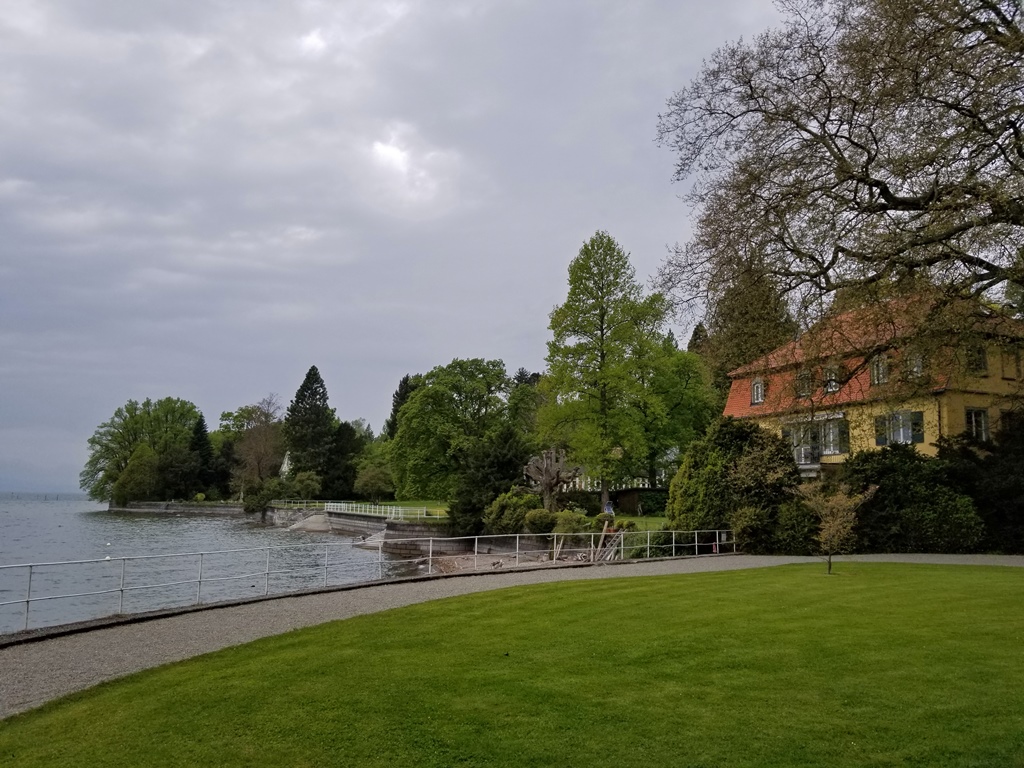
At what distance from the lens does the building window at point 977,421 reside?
28892mm

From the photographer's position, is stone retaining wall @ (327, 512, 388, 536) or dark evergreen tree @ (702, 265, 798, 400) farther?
stone retaining wall @ (327, 512, 388, 536)

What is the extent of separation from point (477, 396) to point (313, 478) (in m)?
33.8

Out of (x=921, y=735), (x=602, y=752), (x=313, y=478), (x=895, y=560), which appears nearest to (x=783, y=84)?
(x=921, y=735)

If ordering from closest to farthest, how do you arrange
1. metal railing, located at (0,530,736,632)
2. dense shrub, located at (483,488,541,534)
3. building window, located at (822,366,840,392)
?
building window, located at (822,366,840,392) < metal railing, located at (0,530,736,632) < dense shrub, located at (483,488,541,534)

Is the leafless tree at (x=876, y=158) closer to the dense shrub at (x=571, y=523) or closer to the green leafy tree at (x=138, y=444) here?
the dense shrub at (x=571, y=523)

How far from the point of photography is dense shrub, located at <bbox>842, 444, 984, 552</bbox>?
23.8m

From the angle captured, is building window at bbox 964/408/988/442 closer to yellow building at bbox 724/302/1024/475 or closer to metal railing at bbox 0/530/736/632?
metal railing at bbox 0/530/736/632

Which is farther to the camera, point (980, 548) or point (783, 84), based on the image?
point (980, 548)

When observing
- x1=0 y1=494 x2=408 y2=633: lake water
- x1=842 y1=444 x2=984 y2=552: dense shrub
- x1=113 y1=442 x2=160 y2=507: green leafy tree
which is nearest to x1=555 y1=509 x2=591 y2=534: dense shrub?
x1=0 y1=494 x2=408 y2=633: lake water

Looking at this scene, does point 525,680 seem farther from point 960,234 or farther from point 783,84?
point 783,84

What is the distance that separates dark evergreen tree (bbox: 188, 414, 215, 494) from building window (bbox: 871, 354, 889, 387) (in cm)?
9466

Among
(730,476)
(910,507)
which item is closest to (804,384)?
(730,476)

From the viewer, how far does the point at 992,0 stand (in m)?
8.33

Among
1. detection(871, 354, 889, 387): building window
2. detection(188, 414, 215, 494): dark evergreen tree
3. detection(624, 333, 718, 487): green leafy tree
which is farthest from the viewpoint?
detection(188, 414, 215, 494): dark evergreen tree
